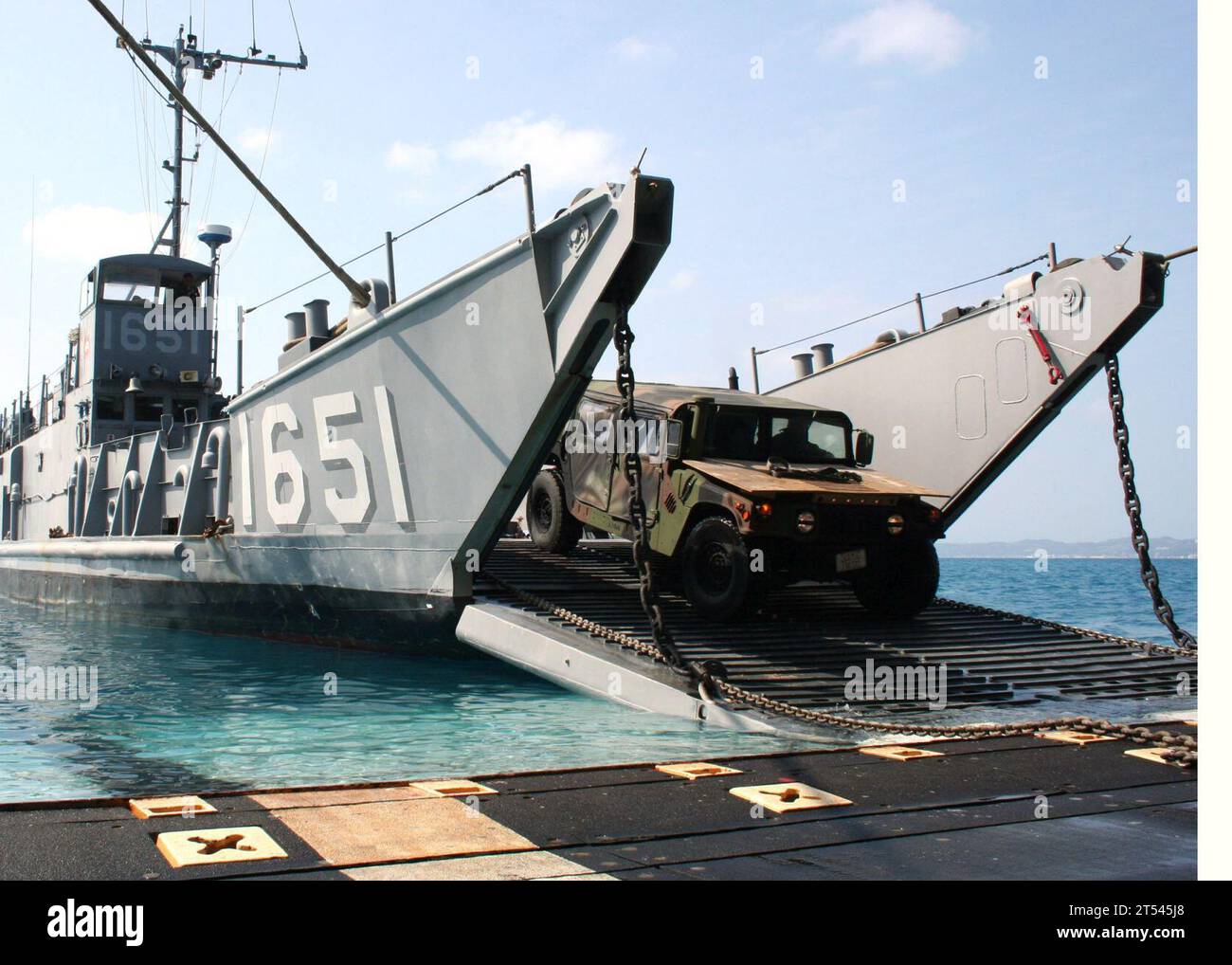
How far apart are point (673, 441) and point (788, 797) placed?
5378mm

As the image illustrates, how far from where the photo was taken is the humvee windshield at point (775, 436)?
10.0m

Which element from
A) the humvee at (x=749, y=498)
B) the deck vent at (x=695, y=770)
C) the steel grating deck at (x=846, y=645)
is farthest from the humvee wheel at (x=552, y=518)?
the deck vent at (x=695, y=770)

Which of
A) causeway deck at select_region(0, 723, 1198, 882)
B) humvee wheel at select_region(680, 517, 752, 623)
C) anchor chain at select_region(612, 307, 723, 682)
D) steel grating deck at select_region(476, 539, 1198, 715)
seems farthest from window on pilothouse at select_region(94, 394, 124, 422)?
causeway deck at select_region(0, 723, 1198, 882)

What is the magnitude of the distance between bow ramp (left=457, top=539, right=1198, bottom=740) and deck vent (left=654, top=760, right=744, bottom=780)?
5.58 ft

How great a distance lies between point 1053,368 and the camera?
10734 mm

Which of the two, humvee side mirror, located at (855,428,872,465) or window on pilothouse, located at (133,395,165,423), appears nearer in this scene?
humvee side mirror, located at (855,428,872,465)

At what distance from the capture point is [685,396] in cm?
1063

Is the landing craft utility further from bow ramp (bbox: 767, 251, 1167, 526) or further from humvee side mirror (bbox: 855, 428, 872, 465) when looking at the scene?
bow ramp (bbox: 767, 251, 1167, 526)

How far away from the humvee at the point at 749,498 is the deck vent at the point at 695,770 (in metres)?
3.71

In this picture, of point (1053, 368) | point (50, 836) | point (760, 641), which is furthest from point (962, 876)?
point (1053, 368)

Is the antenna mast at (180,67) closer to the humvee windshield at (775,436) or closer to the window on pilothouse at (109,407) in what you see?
the window on pilothouse at (109,407)

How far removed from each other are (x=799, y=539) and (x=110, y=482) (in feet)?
39.9

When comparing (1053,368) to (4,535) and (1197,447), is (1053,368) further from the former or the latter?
(4,535)

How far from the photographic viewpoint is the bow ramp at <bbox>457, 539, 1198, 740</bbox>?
7586 millimetres
